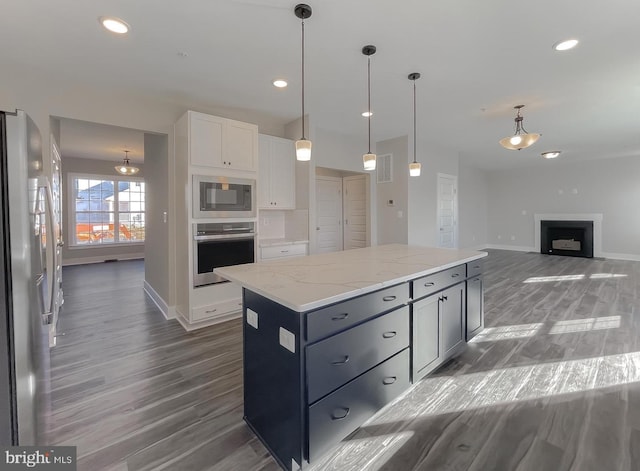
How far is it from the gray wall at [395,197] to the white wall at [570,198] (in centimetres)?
602

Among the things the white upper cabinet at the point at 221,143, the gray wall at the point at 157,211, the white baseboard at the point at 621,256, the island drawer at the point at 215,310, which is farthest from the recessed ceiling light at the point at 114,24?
the white baseboard at the point at 621,256

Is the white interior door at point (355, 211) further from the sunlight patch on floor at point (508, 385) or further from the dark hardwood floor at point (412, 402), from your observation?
the sunlight patch on floor at point (508, 385)

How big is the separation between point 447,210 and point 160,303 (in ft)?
18.7

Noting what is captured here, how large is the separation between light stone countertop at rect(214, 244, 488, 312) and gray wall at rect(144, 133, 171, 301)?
7.55 feet

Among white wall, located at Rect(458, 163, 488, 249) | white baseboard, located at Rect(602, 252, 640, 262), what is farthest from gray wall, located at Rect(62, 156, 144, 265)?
white baseboard, located at Rect(602, 252, 640, 262)

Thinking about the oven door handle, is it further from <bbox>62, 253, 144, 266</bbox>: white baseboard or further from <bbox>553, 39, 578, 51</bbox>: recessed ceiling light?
<bbox>62, 253, 144, 266</bbox>: white baseboard

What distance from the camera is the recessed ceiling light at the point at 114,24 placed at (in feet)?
7.04

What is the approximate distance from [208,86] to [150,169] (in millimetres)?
1865

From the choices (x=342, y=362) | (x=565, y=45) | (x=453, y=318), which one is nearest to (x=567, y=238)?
(x=565, y=45)

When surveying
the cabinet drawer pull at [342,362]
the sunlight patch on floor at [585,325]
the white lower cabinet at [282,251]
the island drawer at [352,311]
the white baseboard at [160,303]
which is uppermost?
the white lower cabinet at [282,251]

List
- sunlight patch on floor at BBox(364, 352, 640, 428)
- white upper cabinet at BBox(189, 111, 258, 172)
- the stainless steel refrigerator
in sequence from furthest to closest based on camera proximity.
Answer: white upper cabinet at BBox(189, 111, 258, 172) < sunlight patch on floor at BBox(364, 352, 640, 428) < the stainless steel refrigerator

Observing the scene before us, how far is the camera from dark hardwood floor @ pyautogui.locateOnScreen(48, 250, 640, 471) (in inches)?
60.7

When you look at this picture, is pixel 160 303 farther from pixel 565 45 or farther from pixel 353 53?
pixel 565 45

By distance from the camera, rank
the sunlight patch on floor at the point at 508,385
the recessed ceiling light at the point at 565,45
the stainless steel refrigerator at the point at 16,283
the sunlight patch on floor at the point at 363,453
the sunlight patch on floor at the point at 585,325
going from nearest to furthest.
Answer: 1. the stainless steel refrigerator at the point at 16,283
2. the sunlight patch on floor at the point at 363,453
3. the sunlight patch on floor at the point at 508,385
4. the recessed ceiling light at the point at 565,45
5. the sunlight patch on floor at the point at 585,325
